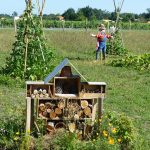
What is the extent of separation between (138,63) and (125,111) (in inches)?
298

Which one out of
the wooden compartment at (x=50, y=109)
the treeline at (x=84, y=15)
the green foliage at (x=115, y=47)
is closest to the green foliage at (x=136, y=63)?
the green foliage at (x=115, y=47)

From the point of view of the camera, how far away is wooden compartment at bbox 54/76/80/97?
7168 mm

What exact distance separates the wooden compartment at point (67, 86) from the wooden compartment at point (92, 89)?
88 millimetres

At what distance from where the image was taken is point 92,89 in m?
7.27

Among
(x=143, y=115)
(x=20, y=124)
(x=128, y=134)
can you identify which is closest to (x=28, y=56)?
(x=143, y=115)

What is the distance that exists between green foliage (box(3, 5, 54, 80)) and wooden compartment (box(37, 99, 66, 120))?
5919 millimetres

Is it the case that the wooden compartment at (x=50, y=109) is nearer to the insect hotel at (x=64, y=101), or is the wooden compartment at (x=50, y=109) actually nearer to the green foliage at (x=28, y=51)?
the insect hotel at (x=64, y=101)

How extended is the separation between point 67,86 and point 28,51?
6.43 metres

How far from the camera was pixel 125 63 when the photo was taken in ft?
57.7

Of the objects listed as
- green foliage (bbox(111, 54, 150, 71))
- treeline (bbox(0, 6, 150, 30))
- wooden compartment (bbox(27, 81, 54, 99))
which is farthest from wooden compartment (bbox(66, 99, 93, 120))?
treeline (bbox(0, 6, 150, 30))

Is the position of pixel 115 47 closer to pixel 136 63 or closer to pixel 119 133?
pixel 136 63

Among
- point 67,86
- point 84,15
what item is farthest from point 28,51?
point 84,15

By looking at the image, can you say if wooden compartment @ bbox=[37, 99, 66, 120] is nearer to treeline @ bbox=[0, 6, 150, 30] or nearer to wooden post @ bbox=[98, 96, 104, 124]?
wooden post @ bbox=[98, 96, 104, 124]

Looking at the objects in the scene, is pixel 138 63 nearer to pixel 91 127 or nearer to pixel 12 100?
pixel 12 100
